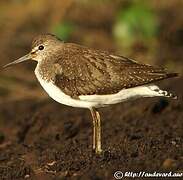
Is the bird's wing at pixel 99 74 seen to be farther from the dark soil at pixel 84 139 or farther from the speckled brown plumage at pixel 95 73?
the dark soil at pixel 84 139

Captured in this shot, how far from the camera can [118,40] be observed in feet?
44.0

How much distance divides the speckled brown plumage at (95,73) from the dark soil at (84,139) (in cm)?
75

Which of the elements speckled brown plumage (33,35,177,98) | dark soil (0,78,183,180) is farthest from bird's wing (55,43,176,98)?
dark soil (0,78,183,180)

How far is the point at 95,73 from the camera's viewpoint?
732 cm

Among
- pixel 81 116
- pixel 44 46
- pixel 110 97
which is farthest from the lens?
pixel 81 116

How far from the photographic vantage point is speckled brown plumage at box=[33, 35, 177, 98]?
23.6 feet

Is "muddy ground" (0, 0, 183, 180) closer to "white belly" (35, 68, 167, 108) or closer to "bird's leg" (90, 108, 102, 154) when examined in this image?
"bird's leg" (90, 108, 102, 154)

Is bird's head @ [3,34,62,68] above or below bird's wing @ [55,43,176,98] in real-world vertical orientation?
above

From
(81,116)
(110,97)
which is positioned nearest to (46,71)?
(110,97)

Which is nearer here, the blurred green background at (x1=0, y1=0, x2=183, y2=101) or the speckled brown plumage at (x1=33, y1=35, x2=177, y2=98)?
the speckled brown plumage at (x1=33, y1=35, x2=177, y2=98)

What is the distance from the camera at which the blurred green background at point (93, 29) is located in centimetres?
1267

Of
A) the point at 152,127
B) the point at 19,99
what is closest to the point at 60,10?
the point at 19,99

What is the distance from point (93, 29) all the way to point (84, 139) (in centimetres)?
654

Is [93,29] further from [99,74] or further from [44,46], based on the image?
[99,74]
